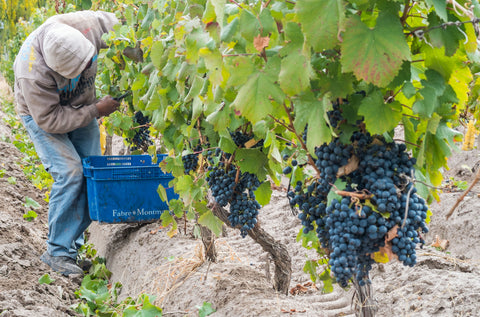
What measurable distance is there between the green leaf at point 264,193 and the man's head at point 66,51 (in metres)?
2.18

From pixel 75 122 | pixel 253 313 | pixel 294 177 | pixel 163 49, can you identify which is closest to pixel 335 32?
pixel 294 177

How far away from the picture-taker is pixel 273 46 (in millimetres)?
1954

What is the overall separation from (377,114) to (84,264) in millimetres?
3964

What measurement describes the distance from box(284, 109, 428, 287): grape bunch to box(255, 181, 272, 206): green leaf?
895 millimetres

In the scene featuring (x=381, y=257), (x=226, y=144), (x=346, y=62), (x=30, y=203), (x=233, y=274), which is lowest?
(x=30, y=203)

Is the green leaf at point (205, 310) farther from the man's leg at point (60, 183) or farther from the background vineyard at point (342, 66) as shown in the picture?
the man's leg at point (60, 183)

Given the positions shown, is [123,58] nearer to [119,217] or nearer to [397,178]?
[119,217]

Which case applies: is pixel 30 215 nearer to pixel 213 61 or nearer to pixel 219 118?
pixel 219 118

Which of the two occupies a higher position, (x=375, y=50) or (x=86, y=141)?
(x=375, y=50)

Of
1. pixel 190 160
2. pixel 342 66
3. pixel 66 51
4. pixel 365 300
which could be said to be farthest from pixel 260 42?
pixel 66 51

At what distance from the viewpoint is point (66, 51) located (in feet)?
13.8

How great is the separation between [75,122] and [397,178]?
338 centimetres

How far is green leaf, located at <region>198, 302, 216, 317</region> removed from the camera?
312cm

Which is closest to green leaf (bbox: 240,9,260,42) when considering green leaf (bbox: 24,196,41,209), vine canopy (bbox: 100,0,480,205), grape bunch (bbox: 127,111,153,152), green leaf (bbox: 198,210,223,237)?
vine canopy (bbox: 100,0,480,205)
